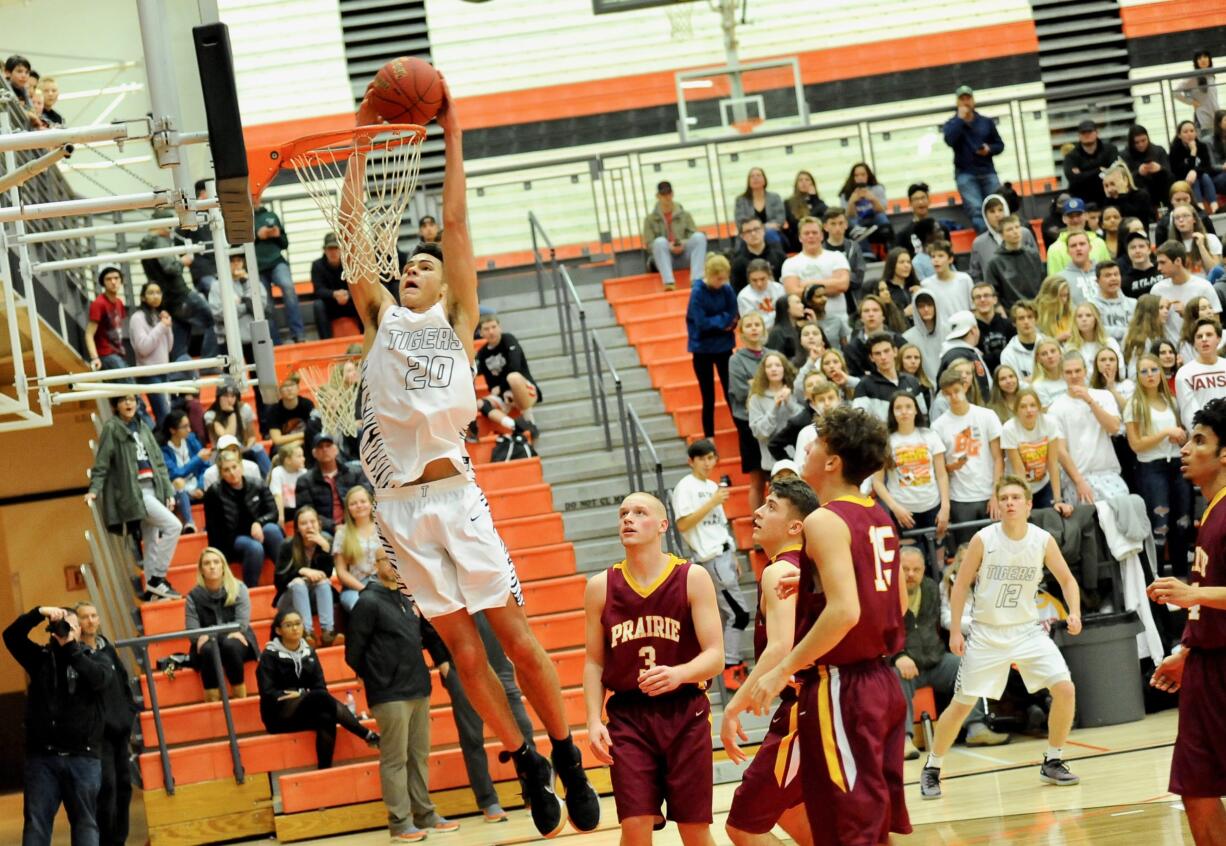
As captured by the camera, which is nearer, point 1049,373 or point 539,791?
point 539,791

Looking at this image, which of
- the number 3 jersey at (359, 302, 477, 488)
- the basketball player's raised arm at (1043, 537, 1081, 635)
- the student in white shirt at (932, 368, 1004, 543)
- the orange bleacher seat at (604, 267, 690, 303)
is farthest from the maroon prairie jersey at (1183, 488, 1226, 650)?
the orange bleacher seat at (604, 267, 690, 303)

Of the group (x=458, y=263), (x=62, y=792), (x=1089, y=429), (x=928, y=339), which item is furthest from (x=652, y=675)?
(x=928, y=339)

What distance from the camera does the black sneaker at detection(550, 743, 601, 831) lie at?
5.30 metres

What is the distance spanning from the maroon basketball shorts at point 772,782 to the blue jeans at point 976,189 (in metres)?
10.0

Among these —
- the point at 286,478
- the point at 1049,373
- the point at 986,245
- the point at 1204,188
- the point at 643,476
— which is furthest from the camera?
the point at 1204,188

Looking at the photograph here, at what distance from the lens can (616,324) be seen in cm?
1459

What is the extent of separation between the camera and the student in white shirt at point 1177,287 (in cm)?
1202

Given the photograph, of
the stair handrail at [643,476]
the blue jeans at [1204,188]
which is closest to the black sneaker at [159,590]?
the stair handrail at [643,476]

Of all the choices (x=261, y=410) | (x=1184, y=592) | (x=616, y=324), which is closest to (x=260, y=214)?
(x=261, y=410)

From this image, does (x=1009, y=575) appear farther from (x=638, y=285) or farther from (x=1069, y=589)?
(x=638, y=285)

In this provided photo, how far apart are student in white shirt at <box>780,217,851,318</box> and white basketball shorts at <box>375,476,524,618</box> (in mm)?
7865

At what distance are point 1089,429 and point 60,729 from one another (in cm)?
696

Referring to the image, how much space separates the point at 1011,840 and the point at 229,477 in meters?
6.47

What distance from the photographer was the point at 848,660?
209 inches
